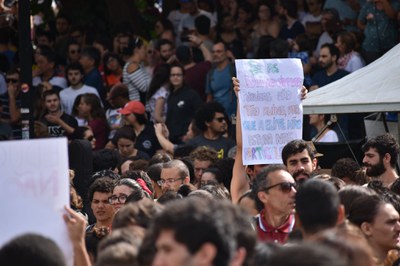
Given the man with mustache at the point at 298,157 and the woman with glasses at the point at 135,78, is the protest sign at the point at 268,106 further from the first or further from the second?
the woman with glasses at the point at 135,78

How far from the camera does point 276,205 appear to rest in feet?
26.1

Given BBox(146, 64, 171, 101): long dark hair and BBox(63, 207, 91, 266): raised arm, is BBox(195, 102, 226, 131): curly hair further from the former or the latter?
BBox(63, 207, 91, 266): raised arm

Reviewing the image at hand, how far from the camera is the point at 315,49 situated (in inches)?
646

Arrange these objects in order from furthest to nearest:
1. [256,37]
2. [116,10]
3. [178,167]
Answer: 1. [116,10]
2. [256,37]
3. [178,167]

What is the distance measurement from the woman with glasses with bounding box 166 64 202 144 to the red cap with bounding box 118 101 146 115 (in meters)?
0.47

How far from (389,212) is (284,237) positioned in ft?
2.46

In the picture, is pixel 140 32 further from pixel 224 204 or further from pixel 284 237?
pixel 224 204

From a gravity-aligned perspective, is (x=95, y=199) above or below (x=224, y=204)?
below

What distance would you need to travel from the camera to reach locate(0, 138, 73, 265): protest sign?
6.43 metres

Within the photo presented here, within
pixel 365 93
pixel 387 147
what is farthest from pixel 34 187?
pixel 365 93

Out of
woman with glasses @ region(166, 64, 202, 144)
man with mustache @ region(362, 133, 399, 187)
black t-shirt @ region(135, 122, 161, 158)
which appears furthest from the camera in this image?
woman with glasses @ region(166, 64, 202, 144)

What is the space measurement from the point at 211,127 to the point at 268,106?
3.69 m

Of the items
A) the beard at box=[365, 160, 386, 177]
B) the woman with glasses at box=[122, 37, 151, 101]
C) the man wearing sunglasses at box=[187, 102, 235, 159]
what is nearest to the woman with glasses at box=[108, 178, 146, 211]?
the beard at box=[365, 160, 386, 177]

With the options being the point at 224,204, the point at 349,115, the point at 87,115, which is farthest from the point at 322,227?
the point at 87,115
